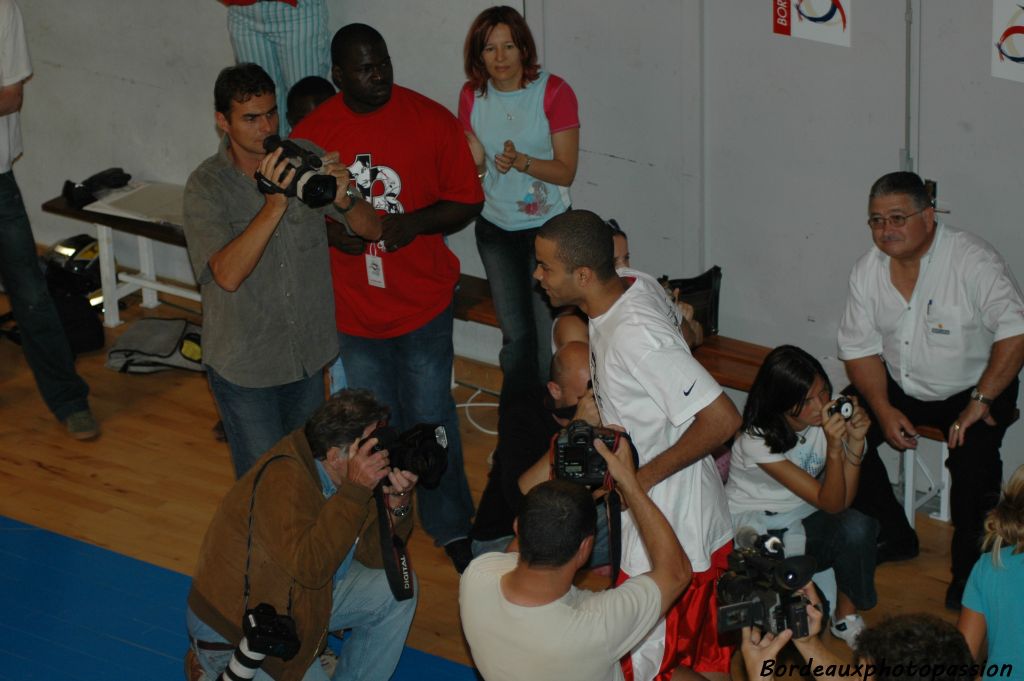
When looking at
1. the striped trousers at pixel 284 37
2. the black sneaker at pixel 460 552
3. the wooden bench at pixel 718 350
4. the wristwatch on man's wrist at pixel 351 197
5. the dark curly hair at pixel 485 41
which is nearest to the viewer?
the wristwatch on man's wrist at pixel 351 197

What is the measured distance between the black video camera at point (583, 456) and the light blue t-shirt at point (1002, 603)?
96cm

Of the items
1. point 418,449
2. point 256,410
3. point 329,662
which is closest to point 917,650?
point 418,449

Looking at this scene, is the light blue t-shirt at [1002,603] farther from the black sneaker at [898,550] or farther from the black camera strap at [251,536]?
the black camera strap at [251,536]

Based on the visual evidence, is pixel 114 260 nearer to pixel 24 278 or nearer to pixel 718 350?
pixel 24 278

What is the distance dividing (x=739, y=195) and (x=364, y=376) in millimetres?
1802

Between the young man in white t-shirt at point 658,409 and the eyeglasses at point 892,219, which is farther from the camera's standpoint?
the eyeglasses at point 892,219

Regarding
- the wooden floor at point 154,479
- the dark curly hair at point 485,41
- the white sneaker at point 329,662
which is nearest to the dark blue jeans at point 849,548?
the wooden floor at point 154,479

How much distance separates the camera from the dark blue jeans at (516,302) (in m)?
5.54

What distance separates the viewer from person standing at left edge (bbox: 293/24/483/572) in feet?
15.4

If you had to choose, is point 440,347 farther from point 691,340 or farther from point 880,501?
point 880,501

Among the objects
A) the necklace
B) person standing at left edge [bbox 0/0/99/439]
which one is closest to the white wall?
the necklace

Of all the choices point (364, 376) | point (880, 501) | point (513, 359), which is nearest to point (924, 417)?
point (880, 501)

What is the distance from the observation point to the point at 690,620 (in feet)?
12.6

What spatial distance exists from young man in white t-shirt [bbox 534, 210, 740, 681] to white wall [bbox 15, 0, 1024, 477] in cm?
170
